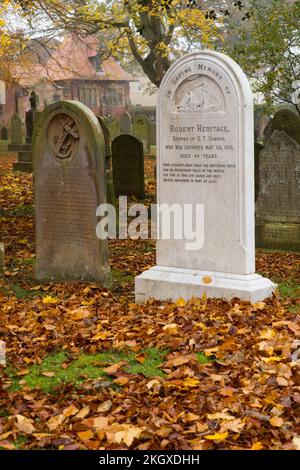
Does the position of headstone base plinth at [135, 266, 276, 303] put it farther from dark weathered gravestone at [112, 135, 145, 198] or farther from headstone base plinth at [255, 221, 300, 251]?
dark weathered gravestone at [112, 135, 145, 198]

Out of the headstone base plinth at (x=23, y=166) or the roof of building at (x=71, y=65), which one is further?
the roof of building at (x=71, y=65)

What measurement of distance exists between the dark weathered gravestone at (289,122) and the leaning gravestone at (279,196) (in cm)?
116

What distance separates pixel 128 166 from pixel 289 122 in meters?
4.12

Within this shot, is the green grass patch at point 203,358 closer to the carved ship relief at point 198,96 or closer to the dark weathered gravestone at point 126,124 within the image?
the carved ship relief at point 198,96

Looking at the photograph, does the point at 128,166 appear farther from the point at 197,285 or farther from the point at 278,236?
the point at 197,285

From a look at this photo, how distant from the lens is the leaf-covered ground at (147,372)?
4367mm

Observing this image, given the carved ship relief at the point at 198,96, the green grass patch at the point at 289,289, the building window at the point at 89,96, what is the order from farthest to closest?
the building window at the point at 89,96
the green grass patch at the point at 289,289
the carved ship relief at the point at 198,96

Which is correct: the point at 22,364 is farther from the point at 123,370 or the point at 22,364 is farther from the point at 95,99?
the point at 95,99

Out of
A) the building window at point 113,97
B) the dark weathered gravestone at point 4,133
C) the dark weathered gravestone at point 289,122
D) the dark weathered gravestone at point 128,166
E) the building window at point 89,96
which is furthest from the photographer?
the building window at point 113,97

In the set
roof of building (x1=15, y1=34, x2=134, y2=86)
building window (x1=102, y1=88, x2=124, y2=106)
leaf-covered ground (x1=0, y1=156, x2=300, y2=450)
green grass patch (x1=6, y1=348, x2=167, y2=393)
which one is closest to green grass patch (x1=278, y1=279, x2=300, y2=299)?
leaf-covered ground (x1=0, y1=156, x2=300, y2=450)

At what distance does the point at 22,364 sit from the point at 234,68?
345 centimetres

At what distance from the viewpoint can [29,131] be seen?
2272 cm

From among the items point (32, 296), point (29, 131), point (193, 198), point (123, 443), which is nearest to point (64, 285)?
point (32, 296)

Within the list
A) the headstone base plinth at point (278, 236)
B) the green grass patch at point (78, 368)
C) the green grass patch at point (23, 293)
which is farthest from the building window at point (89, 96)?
the green grass patch at point (78, 368)
